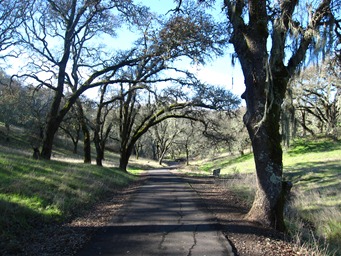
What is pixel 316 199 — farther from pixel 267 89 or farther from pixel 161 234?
pixel 161 234

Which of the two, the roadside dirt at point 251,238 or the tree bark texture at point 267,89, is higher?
the tree bark texture at point 267,89

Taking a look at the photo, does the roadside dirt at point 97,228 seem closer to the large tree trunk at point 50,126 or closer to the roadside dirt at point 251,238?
the roadside dirt at point 251,238

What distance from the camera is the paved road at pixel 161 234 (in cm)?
486

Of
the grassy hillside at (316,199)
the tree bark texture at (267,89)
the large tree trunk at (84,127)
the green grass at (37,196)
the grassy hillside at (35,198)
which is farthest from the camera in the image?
the large tree trunk at (84,127)

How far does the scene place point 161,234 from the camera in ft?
19.1

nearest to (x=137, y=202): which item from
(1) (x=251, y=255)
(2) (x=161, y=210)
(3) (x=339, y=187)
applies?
(2) (x=161, y=210)

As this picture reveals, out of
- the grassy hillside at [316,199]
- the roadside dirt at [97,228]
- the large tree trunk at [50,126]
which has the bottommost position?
the roadside dirt at [97,228]

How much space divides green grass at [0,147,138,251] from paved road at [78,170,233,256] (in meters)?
1.41

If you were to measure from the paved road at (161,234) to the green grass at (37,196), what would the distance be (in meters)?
1.41

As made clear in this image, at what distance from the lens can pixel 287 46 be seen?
6.59 meters

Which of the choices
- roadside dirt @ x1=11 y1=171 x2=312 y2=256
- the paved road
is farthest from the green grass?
the paved road

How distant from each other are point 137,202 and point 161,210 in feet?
5.21

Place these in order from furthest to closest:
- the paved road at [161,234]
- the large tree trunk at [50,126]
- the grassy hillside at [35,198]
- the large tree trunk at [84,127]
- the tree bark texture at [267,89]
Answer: the large tree trunk at [84,127]
the large tree trunk at [50,126]
the tree bark texture at [267,89]
the grassy hillside at [35,198]
the paved road at [161,234]

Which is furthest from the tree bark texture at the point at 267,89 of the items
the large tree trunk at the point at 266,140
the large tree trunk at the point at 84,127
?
the large tree trunk at the point at 84,127
